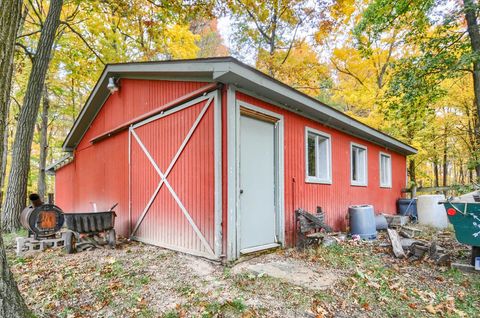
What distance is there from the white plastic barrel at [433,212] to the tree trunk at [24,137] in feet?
37.6

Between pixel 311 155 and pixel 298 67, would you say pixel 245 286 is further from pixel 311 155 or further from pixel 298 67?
pixel 298 67

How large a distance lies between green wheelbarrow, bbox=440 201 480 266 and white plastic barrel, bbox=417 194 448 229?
4.47m

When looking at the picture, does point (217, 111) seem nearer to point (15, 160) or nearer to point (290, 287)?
point (290, 287)

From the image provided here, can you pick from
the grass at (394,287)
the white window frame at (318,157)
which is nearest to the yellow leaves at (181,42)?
the white window frame at (318,157)

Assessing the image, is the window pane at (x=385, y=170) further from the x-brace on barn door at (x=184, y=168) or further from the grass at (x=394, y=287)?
the x-brace on barn door at (x=184, y=168)

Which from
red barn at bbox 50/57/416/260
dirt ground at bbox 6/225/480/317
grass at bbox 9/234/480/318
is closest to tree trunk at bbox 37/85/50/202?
red barn at bbox 50/57/416/260

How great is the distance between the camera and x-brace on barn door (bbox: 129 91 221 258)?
4312 millimetres

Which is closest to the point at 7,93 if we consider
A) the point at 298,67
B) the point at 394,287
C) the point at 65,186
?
the point at 394,287

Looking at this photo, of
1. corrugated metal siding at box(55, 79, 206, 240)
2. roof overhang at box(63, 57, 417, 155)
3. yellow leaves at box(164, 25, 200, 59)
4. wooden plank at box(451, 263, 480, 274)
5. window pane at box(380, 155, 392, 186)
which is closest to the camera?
roof overhang at box(63, 57, 417, 155)

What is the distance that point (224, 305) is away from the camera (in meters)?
2.97

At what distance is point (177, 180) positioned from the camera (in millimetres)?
5133

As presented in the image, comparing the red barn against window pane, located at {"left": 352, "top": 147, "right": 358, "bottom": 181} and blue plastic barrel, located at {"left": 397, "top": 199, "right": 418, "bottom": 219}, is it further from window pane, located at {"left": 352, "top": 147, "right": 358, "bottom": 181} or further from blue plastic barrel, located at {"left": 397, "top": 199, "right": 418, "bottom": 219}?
blue plastic barrel, located at {"left": 397, "top": 199, "right": 418, "bottom": 219}

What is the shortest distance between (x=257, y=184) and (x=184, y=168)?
130cm

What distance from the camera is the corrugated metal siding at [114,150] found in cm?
591
